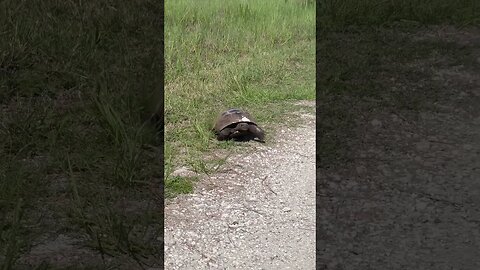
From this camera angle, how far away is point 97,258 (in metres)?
2.24

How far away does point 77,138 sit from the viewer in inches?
120

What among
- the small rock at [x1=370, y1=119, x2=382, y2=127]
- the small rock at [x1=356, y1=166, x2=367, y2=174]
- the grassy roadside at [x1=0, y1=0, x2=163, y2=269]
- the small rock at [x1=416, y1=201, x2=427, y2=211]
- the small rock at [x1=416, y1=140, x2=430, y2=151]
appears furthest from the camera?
the small rock at [x1=370, y1=119, x2=382, y2=127]

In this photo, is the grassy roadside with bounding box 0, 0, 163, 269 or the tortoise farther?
the tortoise

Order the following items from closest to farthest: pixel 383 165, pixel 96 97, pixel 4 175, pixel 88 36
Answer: pixel 4 175
pixel 383 165
pixel 96 97
pixel 88 36

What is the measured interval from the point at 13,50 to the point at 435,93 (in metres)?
2.36

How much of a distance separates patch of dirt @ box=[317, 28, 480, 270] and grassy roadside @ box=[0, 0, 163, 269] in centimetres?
69

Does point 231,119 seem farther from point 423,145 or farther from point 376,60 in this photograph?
point 376,60

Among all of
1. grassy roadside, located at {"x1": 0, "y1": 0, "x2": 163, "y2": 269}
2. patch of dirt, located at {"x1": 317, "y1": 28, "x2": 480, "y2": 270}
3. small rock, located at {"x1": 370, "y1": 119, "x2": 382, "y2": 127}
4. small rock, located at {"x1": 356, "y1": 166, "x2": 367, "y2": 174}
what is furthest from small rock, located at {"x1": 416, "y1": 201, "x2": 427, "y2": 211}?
grassy roadside, located at {"x1": 0, "y1": 0, "x2": 163, "y2": 269}

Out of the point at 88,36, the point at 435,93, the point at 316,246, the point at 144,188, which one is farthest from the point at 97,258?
the point at 435,93

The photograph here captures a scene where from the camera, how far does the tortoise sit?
10.9 ft

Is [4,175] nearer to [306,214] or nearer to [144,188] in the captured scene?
[144,188]

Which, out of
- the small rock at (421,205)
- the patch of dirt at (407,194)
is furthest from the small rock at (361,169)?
the small rock at (421,205)

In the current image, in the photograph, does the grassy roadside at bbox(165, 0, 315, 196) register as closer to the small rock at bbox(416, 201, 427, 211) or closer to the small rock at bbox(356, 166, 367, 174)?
the small rock at bbox(356, 166, 367, 174)

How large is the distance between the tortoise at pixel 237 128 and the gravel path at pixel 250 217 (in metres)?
0.09
